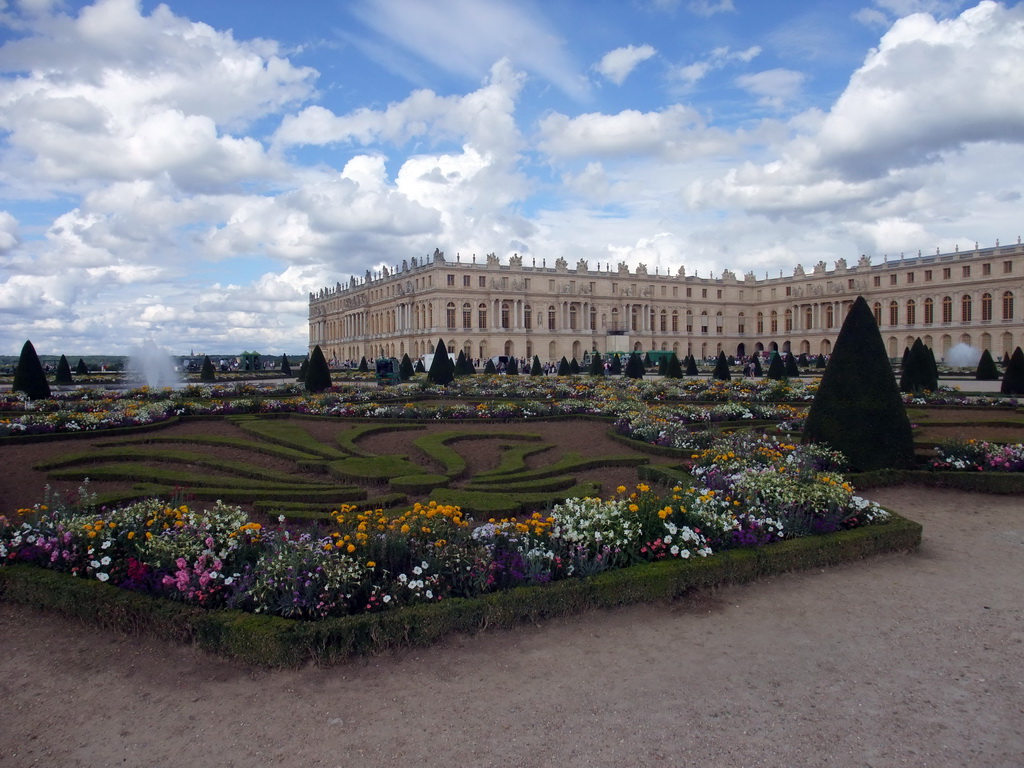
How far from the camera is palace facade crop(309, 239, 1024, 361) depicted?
5572 centimetres

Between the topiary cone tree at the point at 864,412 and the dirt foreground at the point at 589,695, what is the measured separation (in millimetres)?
3743

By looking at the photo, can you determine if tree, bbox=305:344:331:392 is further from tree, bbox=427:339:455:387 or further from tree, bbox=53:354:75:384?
tree, bbox=53:354:75:384

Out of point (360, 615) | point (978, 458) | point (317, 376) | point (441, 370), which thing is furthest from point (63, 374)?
point (978, 458)

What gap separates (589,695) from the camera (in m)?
3.85

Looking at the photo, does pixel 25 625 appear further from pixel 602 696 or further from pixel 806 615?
pixel 806 615

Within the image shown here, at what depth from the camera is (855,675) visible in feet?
13.3

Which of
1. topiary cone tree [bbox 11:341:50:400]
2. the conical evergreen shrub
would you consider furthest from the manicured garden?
the conical evergreen shrub

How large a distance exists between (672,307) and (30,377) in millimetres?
63235

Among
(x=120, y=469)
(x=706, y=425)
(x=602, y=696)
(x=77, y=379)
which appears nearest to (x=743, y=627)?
(x=602, y=696)

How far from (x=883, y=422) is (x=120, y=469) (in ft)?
32.7

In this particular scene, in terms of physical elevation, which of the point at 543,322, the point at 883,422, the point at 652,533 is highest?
the point at 543,322

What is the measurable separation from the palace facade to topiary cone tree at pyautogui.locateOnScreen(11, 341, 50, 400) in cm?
4294

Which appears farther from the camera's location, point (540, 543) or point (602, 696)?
point (540, 543)

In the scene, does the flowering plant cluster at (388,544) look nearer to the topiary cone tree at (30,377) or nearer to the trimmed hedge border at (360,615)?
the trimmed hedge border at (360,615)
